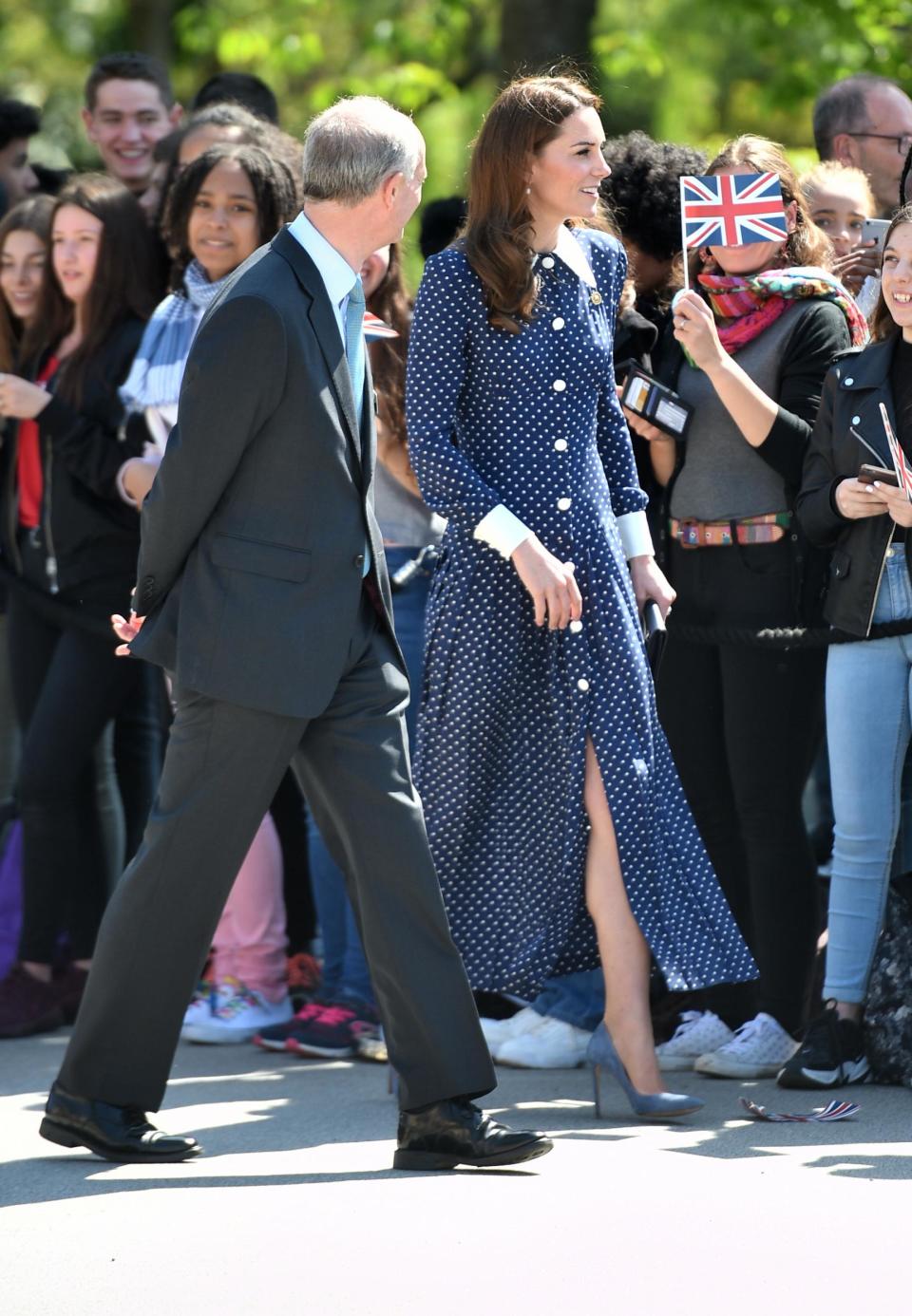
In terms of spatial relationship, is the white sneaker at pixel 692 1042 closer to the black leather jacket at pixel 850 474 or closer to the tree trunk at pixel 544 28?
the black leather jacket at pixel 850 474

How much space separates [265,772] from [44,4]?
2173cm

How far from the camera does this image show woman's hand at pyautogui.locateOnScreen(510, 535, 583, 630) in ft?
16.4

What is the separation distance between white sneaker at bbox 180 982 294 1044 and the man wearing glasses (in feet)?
10.4

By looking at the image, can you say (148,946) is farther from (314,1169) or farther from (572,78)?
(572,78)

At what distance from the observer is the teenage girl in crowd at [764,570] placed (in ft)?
19.1

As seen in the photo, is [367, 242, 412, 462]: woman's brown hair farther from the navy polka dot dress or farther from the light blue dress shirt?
the light blue dress shirt

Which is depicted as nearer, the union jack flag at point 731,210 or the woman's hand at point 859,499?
the woman's hand at point 859,499

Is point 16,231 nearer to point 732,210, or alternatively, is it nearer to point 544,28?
point 732,210

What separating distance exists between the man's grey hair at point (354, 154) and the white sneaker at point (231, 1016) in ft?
9.13

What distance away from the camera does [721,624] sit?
5.86 meters

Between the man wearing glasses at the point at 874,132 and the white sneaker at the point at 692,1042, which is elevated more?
the man wearing glasses at the point at 874,132

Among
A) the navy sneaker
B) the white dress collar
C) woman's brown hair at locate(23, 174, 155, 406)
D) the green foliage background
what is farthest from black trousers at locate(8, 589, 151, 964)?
the green foliage background

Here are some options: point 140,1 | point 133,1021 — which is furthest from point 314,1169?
point 140,1

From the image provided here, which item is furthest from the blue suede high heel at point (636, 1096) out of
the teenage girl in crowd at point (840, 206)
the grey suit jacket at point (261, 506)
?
the teenage girl in crowd at point (840, 206)
